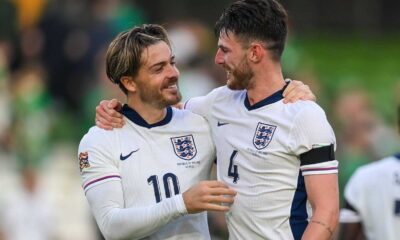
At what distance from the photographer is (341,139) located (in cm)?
1477

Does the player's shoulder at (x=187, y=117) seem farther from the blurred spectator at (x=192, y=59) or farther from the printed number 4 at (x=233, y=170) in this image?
the blurred spectator at (x=192, y=59)

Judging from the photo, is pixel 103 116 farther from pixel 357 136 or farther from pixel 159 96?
pixel 357 136

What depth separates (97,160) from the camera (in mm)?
7324

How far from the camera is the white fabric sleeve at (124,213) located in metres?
7.08

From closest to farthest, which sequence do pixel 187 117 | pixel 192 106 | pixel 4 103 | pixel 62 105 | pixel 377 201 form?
pixel 187 117 < pixel 192 106 < pixel 377 201 < pixel 4 103 < pixel 62 105

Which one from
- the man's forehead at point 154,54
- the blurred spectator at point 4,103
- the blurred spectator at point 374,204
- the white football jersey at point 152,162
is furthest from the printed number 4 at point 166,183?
the blurred spectator at point 4,103

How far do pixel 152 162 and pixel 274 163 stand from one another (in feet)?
2.35

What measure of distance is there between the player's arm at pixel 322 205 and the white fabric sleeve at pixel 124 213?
0.67 m

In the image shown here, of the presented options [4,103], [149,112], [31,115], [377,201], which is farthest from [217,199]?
[4,103]

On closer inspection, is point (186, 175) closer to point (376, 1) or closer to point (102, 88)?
point (102, 88)

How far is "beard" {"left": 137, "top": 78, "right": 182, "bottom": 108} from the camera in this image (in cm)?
740

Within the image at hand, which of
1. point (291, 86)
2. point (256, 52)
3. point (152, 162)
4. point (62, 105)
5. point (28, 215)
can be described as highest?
point (256, 52)

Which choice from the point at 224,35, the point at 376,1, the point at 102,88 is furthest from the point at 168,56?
the point at 376,1

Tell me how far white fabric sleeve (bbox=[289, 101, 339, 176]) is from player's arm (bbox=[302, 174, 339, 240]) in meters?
0.04
